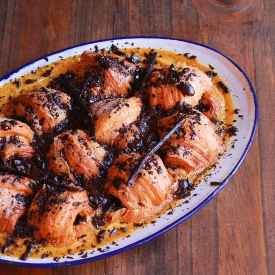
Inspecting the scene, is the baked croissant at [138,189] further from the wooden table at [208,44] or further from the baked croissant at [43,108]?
the baked croissant at [43,108]

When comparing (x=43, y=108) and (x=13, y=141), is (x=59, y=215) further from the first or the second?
(x=43, y=108)

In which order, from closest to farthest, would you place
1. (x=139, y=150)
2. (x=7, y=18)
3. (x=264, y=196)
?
(x=139, y=150) < (x=264, y=196) < (x=7, y=18)

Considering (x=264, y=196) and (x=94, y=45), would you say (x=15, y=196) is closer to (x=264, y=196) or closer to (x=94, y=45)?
(x=94, y=45)

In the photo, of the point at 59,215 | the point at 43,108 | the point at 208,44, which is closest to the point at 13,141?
the point at 43,108

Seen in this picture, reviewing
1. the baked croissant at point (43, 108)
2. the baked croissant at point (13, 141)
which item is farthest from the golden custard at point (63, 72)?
the baked croissant at point (13, 141)

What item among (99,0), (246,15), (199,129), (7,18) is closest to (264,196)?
(199,129)

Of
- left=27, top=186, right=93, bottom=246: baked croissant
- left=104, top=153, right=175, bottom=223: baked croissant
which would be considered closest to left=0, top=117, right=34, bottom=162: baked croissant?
left=27, top=186, right=93, bottom=246: baked croissant

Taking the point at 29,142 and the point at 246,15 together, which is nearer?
the point at 29,142

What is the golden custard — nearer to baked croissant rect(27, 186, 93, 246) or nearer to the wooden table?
baked croissant rect(27, 186, 93, 246)
